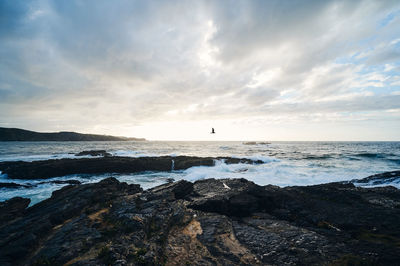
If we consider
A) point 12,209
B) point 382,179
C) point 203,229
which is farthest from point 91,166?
point 382,179

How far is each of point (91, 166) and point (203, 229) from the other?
29.1 metres

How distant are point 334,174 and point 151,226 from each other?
27796 mm

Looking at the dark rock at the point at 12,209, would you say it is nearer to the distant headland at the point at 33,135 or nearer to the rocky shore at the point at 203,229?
the rocky shore at the point at 203,229

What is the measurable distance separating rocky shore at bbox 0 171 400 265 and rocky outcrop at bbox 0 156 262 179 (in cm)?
1871

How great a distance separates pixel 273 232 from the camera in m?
7.50

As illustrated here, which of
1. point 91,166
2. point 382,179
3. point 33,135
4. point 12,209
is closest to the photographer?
point 12,209

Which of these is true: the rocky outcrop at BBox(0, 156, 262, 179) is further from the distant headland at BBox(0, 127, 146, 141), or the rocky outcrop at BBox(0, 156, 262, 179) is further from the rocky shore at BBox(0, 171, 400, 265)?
the distant headland at BBox(0, 127, 146, 141)

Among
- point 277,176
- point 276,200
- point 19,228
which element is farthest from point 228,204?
point 277,176

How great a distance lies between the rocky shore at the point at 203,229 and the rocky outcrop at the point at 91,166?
1871 cm

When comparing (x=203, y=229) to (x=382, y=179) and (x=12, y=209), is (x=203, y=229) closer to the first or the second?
(x=12, y=209)

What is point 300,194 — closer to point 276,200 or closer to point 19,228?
point 276,200

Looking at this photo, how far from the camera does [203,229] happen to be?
7.77 m

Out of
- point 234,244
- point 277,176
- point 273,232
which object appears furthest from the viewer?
point 277,176

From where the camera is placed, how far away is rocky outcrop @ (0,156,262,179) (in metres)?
26.5
